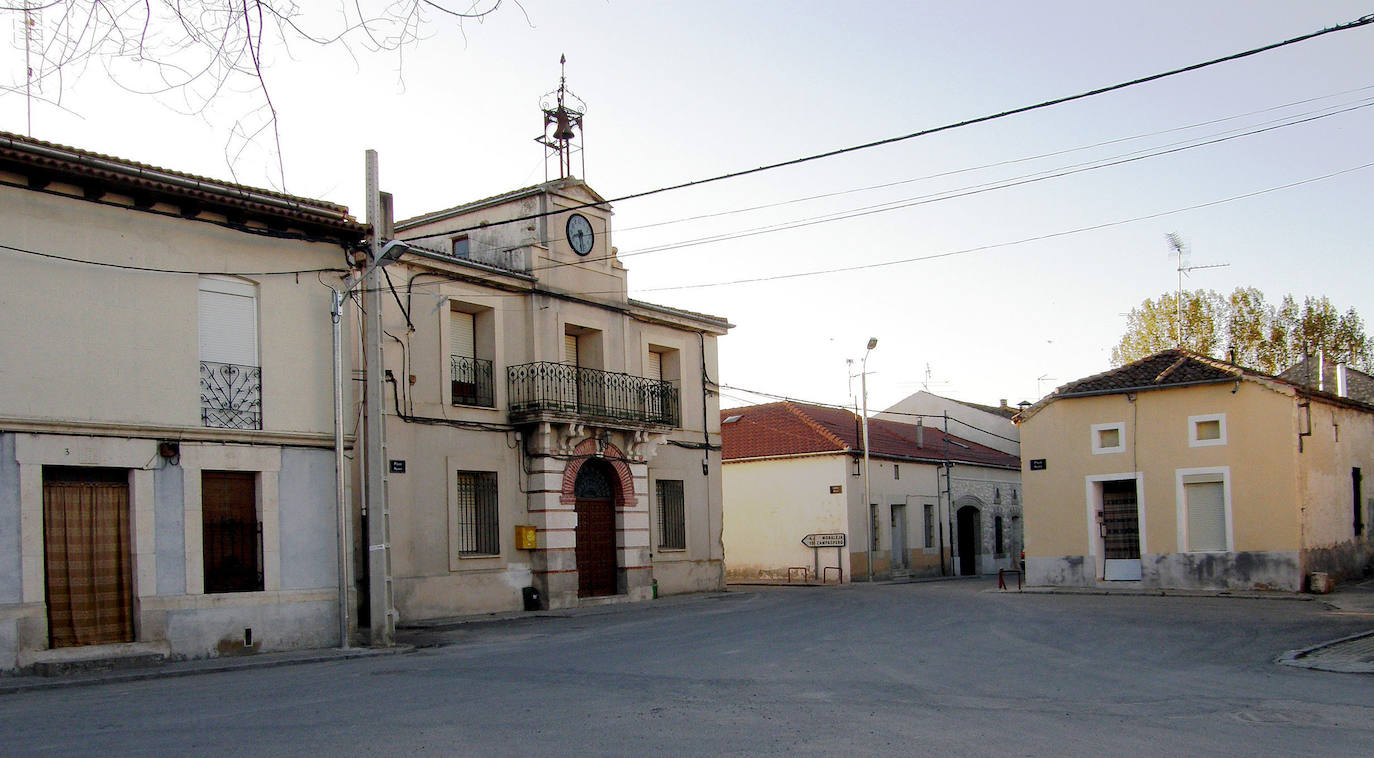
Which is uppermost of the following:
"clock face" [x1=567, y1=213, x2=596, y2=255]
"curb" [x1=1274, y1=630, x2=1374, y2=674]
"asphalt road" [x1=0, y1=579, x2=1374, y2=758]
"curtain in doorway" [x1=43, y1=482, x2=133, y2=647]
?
"clock face" [x1=567, y1=213, x2=596, y2=255]

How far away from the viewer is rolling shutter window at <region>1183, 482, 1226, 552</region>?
25500 millimetres

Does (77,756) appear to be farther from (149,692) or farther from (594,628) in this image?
(594,628)

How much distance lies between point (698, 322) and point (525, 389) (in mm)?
6646

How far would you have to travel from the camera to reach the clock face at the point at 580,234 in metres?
25.9

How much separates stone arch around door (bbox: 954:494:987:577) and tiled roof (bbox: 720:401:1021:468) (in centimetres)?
160

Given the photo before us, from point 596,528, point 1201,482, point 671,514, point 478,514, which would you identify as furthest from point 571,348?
point 1201,482

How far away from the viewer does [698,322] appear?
29.5 m

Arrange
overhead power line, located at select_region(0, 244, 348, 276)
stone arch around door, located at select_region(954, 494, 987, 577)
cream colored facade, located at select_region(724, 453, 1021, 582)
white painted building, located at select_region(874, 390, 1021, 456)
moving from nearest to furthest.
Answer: overhead power line, located at select_region(0, 244, 348, 276) → cream colored facade, located at select_region(724, 453, 1021, 582) → stone arch around door, located at select_region(954, 494, 987, 577) → white painted building, located at select_region(874, 390, 1021, 456)

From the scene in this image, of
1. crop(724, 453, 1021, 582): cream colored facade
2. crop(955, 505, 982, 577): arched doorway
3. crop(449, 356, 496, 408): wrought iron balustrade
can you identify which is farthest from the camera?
crop(955, 505, 982, 577): arched doorway

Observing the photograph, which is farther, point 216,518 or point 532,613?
point 532,613

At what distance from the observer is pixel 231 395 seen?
54.8 feet

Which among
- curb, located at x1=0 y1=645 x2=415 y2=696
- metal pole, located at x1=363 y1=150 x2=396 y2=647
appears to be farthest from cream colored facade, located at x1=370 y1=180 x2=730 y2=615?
curb, located at x1=0 y1=645 x2=415 y2=696

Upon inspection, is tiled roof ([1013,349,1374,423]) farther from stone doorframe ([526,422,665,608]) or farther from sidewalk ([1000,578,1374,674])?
stone doorframe ([526,422,665,608])

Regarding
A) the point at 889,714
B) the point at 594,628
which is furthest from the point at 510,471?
the point at 889,714
